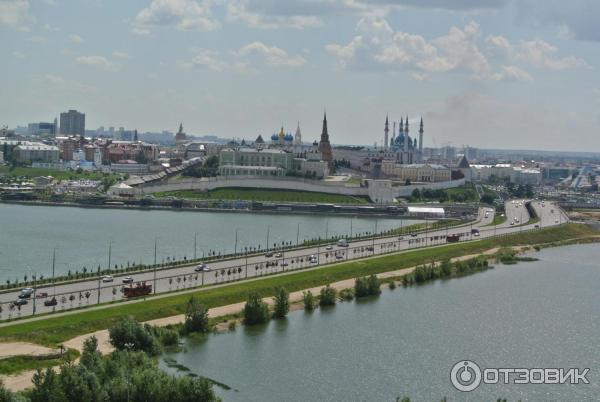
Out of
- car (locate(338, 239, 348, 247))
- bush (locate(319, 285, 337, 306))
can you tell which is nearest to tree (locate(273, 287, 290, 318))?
bush (locate(319, 285, 337, 306))

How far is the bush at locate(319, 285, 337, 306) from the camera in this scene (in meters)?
17.1

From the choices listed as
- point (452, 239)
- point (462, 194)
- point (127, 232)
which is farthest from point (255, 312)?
point (462, 194)

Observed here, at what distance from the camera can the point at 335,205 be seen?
121 ft

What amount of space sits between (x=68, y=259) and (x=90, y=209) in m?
15.1

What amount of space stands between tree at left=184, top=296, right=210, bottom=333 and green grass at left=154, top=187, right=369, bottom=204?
24135 mm

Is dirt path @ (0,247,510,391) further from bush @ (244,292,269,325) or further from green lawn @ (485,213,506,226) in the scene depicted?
green lawn @ (485,213,506,226)

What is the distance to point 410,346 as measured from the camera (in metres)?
14.3

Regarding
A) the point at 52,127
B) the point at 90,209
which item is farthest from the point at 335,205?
the point at 52,127

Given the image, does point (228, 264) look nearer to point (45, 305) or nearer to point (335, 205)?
point (45, 305)

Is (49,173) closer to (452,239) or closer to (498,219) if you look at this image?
(498,219)

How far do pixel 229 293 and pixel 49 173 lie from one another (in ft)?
105

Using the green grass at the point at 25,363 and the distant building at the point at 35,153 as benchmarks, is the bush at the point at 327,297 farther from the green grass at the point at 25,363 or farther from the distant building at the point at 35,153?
the distant building at the point at 35,153

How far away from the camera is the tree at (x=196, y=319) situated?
14.1 m

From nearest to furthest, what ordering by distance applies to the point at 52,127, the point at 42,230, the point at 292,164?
the point at 42,230
the point at 292,164
the point at 52,127
